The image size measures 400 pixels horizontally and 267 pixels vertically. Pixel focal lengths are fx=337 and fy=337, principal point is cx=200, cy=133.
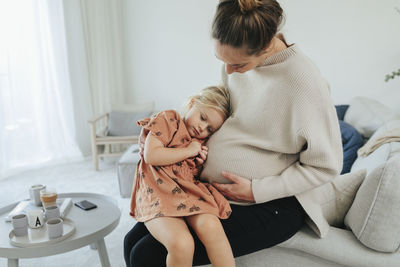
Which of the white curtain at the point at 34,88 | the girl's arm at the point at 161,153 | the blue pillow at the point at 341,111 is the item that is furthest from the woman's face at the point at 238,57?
the white curtain at the point at 34,88

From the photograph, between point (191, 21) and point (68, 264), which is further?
point (191, 21)

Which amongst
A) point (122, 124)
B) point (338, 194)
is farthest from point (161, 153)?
point (122, 124)

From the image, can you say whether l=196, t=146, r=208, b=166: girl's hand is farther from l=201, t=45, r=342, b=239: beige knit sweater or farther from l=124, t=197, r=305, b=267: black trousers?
l=124, t=197, r=305, b=267: black trousers

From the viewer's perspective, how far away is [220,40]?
3.30 ft

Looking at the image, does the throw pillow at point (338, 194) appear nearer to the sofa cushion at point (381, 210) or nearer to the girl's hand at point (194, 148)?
the sofa cushion at point (381, 210)

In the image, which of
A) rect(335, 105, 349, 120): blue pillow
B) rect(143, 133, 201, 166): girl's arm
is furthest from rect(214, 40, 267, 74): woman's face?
rect(335, 105, 349, 120): blue pillow

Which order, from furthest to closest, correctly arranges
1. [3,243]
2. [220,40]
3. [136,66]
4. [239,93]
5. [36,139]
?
[136,66] → [36,139] → [3,243] → [239,93] → [220,40]

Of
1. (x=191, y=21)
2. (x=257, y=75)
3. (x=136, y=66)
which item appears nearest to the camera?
(x=257, y=75)

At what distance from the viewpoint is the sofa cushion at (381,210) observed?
3.42ft

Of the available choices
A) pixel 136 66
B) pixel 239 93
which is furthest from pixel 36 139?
pixel 239 93

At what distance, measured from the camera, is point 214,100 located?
1338 millimetres

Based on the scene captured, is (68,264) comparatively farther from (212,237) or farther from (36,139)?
(36,139)

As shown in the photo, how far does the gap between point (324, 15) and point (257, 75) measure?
8.53 ft

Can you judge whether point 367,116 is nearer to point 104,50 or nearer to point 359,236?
point 359,236
